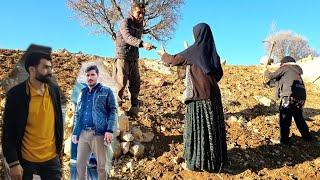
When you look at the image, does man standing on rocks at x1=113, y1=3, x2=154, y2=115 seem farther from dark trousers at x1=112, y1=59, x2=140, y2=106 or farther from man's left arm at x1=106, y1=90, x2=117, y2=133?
man's left arm at x1=106, y1=90, x2=117, y2=133

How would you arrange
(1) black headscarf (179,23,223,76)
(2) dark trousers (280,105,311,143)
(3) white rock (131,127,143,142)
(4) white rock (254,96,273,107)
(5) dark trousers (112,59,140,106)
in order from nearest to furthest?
(1) black headscarf (179,23,223,76) < (3) white rock (131,127,143,142) < (5) dark trousers (112,59,140,106) < (2) dark trousers (280,105,311,143) < (4) white rock (254,96,273,107)

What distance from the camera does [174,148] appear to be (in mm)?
7441

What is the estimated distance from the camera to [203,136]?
6680mm

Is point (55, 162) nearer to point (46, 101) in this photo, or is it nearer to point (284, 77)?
point (46, 101)

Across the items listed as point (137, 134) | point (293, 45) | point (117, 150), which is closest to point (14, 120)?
point (117, 150)

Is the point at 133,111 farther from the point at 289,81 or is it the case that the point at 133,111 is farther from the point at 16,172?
the point at 16,172

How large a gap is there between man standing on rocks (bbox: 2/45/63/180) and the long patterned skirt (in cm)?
283

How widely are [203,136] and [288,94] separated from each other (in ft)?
7.92

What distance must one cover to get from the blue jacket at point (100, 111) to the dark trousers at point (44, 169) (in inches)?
25.3

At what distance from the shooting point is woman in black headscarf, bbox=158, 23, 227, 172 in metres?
6.60

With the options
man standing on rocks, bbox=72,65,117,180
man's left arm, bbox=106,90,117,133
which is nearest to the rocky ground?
man standing on rocks, bbox=72,65,117,180

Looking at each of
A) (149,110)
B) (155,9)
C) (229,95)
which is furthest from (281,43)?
(149,110)

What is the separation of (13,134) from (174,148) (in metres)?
3.82

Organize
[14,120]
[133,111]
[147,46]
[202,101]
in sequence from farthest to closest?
1. [133,111]
2. [147,46]
3. [202,101]
4. [14,120]
